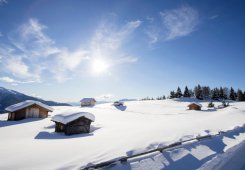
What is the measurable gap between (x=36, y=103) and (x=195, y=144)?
1500 inches

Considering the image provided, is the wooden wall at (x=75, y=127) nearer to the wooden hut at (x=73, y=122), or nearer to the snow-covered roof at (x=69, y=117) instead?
the wooden hut at (x=73, y=122)

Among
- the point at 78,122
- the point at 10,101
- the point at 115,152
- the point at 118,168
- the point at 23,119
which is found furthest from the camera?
the point at 10,101

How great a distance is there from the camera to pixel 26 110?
40.1 metres

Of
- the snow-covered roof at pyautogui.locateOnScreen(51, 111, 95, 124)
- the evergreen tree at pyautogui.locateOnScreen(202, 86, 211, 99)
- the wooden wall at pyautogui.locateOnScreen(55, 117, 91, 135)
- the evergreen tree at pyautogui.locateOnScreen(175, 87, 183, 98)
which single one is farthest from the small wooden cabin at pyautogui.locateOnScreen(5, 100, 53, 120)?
the evergreen tree at pyautogui.locateOnScreen(202, 86, 211, 99)

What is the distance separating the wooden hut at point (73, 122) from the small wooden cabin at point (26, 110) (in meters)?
16.9

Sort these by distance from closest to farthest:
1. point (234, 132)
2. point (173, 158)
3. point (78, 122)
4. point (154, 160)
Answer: point (154, 160) < point (173, 158) < point (234, 132) < point (78, 122)

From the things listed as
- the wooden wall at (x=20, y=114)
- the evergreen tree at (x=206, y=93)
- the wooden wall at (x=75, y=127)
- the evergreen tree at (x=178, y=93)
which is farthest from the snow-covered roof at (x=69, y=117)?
the evergreen tree at (x=206, y=93)

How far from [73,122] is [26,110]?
20.3 metres

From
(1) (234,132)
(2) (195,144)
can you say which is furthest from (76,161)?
(1) (234,132)

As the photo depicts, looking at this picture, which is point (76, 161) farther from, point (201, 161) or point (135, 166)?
point (201, 161)

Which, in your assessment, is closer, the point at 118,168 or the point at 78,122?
the point at 118,168

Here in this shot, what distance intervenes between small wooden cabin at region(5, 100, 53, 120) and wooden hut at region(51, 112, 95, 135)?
16894mm

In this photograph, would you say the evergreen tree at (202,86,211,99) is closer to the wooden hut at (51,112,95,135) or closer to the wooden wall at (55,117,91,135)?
the wooden hut at (51,112,95,135)

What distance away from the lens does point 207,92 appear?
11688 cm
